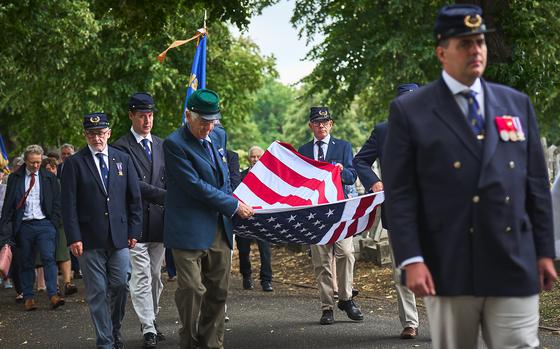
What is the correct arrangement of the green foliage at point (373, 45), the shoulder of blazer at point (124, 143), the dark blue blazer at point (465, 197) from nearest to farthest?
1. the dark blue blazer at point (465, 197)
2. the shoulder of blazer at point (124, 143)
3. the green foliage at point (373, 45)

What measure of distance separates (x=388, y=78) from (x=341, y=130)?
49593mm

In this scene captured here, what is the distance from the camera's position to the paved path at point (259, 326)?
894cm

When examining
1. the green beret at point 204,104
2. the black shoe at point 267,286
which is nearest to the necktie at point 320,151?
the green beret at point 204,104

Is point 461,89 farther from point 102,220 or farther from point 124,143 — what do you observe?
point 124,143

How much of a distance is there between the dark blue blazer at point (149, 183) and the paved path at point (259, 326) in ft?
3.63

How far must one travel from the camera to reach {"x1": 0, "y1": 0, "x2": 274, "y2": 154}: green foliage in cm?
1612

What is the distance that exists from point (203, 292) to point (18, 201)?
590 centimetres

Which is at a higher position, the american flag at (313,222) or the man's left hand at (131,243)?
the american flag at (313,222)

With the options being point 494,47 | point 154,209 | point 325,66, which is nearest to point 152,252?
point 154,209

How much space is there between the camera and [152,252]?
31.2 feet

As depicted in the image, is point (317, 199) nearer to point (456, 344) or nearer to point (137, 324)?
point (137, 324)

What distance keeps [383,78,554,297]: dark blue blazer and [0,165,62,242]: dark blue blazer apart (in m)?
8.84

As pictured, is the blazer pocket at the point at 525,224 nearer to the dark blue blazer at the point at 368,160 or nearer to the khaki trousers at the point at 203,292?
the khaki trousers at the point at 203,292

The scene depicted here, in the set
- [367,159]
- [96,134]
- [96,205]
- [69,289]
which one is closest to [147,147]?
[96,134]
